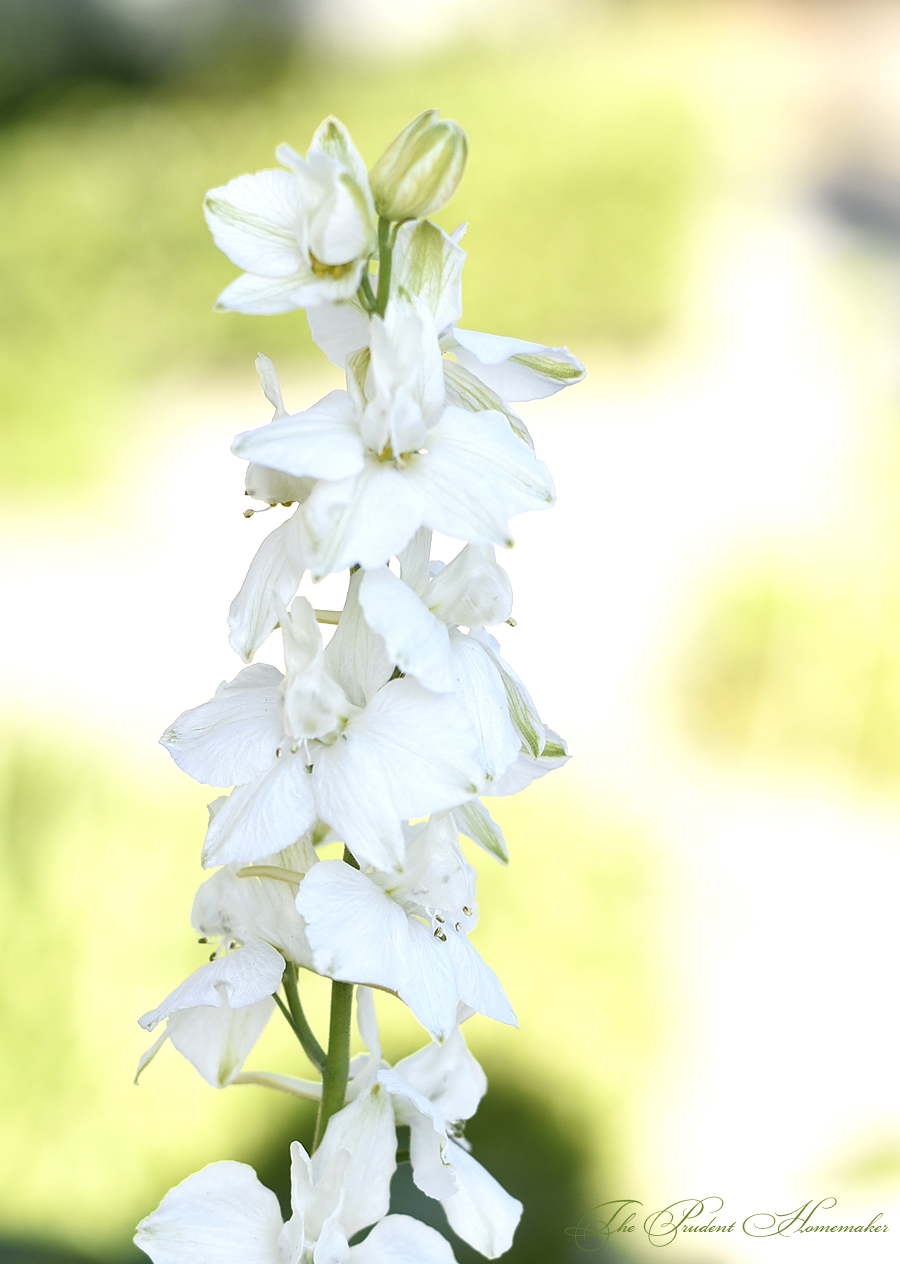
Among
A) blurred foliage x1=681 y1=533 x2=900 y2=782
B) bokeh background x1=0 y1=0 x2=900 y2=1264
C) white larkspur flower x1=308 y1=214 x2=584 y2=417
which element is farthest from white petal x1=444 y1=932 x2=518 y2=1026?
blurred foliage x1=681 y1=533 x2=900 y2=782

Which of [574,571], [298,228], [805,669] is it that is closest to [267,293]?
[298,228]

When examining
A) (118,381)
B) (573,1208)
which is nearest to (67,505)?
(118,381)

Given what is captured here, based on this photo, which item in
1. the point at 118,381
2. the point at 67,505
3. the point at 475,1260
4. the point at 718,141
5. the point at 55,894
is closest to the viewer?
the point at 475,1260

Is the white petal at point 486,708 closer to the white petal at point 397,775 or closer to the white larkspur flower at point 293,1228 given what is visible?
the white petal at point 397,775

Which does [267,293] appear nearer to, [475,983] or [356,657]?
[356,657]

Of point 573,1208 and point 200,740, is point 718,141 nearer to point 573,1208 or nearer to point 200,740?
point 573,1208
